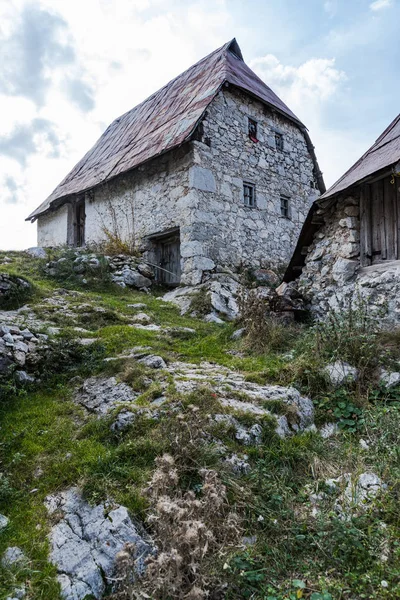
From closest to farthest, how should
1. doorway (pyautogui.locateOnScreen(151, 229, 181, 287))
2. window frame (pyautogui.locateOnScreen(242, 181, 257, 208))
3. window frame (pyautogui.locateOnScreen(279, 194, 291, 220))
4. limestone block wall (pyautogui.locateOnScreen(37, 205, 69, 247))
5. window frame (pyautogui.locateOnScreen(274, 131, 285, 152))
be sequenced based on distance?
doorway (pyautogui.locateOnScreen(151, 229, 181, 287)) < window frame (pyautogui.locateOnScreen(242, 181, 257, 208)) < window frame (pyautogui.locateOnScreen(279, 194, 291, 220)) < window frame (pyautogui.locateOnScreen(274, 131, 285, 152)) < limestone block wall (pyautogui.locateOnScreen(37, 205, 69, 247))

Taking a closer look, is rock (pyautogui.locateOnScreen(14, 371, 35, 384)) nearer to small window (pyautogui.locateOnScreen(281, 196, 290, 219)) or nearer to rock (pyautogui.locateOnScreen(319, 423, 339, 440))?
rock (pyautogui.locateOnScreen(319, 423, 339, 440))

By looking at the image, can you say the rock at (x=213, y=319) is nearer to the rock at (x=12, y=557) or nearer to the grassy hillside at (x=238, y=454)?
the grassy hillside at (x=238, y=454)

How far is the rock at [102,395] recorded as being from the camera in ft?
12.5

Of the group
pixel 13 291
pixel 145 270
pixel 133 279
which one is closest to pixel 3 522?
pixel 13 291

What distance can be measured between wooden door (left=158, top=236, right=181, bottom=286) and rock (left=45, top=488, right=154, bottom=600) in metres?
8.19

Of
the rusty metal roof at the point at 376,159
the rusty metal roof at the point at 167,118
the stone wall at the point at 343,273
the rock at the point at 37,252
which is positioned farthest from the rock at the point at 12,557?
the rock at the point at 37,252

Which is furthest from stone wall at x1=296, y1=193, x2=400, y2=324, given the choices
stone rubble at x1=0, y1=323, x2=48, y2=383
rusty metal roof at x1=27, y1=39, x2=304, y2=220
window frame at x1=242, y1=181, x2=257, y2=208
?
rusty metal roof at x1=27, y1=39, x2=304, y2=220

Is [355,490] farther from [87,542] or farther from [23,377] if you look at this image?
[23,377]

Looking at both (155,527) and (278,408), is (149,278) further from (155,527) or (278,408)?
(155,527)

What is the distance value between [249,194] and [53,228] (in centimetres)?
808

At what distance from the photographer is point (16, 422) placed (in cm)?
356

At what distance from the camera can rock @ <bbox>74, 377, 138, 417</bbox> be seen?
3.80 m

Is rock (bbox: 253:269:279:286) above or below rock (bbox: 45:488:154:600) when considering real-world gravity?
above

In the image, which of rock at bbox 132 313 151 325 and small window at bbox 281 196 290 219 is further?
small window at bbox 281 196 290 219
